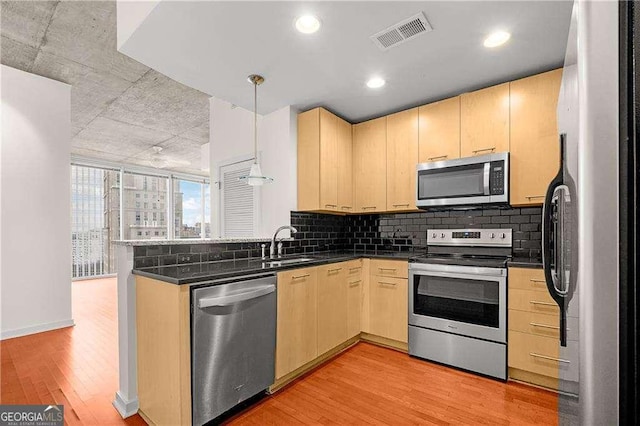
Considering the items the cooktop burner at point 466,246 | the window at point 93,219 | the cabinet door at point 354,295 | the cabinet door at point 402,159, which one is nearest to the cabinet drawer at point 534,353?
the cooktop burner at point 466,246

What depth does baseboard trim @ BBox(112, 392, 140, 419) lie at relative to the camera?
1.89 meters

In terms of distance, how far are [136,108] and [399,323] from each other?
4424 mm

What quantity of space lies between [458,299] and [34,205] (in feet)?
15.0

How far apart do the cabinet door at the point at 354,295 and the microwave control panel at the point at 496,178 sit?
54.6 inches

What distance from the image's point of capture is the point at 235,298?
1.81 m

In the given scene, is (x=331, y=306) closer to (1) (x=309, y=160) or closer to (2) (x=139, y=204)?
(1) (x=309, y=160)

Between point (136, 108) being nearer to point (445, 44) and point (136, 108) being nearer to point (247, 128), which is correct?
point (247, 128)

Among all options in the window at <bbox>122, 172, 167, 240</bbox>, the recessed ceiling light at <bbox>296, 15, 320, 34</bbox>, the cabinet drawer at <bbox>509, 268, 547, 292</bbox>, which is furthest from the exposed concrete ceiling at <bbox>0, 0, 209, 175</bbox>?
the cabinet drawer at <bbox>509, 268, 547, 292</bbox>

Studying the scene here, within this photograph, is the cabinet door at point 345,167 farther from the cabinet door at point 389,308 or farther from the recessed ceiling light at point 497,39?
the recessed ceiling light at point 497,39

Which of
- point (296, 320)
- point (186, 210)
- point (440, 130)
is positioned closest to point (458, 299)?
point (296, 320)

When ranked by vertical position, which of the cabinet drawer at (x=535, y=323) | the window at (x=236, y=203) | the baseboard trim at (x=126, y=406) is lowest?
the baseboard trim at (x=126, y=406)

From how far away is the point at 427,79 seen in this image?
8.57 ft

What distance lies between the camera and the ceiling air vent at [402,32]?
184 centimetres

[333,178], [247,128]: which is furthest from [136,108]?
[333,178]
